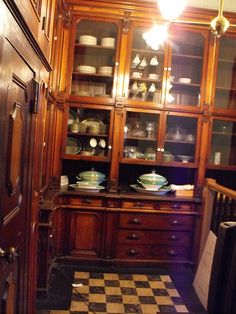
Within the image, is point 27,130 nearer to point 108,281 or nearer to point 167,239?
point 108,281

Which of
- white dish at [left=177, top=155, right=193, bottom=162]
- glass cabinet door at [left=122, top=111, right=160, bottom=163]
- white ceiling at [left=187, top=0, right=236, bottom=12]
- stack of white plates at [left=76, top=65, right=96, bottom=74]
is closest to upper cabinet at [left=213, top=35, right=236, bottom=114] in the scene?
white ceiling at [left=187, top=0, right=236, bottom=12]

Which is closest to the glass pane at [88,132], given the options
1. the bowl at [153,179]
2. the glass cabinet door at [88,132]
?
the glass cabinet door at [88,132]

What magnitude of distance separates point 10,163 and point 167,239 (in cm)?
259

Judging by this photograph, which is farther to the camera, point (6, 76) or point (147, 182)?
point (147, 182)

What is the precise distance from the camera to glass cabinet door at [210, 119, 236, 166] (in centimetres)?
371

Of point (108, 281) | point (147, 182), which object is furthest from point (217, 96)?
point (108, 281)

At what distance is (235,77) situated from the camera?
375cm

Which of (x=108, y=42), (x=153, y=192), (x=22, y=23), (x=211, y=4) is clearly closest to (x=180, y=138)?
(x=153, y=192)

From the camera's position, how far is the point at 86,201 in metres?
3.44

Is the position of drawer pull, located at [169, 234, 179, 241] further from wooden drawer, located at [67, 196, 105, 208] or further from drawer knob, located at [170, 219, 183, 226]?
wooden drawer, located at [67, 196, 105, 208]

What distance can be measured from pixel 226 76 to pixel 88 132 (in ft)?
5.34

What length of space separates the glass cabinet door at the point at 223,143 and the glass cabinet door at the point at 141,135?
2.14 ft

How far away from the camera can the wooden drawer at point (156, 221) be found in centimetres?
345

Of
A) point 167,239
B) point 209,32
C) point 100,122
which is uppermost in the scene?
point 209,32
